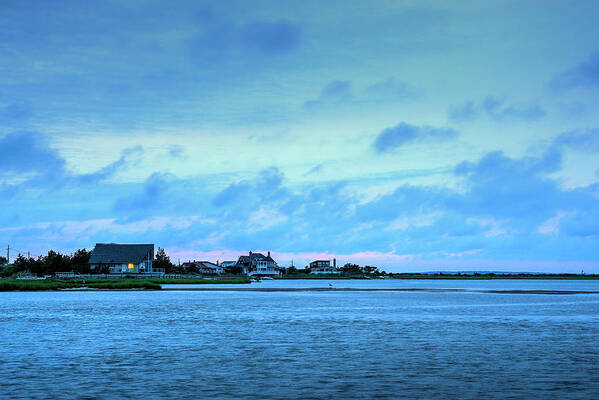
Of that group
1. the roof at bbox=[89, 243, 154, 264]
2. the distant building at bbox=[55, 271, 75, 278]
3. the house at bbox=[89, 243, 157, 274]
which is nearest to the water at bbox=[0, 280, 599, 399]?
the distant building at bbox=[55, 271, 75, 278]

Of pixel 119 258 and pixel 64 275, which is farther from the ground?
pixel 119 258

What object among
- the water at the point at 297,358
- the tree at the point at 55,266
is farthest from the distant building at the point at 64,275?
the water at the point at 297,358

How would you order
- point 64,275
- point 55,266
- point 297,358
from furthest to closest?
point 55,266, point 64,275, point 297,358

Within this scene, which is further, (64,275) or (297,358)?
(64,275)

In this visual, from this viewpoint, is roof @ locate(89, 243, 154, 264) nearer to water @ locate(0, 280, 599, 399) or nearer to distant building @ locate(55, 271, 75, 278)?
distant building @ locate(55, 271, 75, 278)

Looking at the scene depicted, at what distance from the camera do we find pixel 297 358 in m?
31.4

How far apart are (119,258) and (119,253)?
2042 mm

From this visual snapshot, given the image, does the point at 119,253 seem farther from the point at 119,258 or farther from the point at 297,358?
the point at 297,358

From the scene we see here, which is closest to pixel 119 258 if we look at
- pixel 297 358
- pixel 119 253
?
pixel 119 253

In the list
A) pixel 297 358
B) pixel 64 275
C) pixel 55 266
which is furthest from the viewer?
pixel 55 266

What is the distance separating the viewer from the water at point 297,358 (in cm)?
2323

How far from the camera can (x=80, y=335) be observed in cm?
4172

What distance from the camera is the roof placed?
184m

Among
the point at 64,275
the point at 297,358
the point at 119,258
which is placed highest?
the point at 119,258
